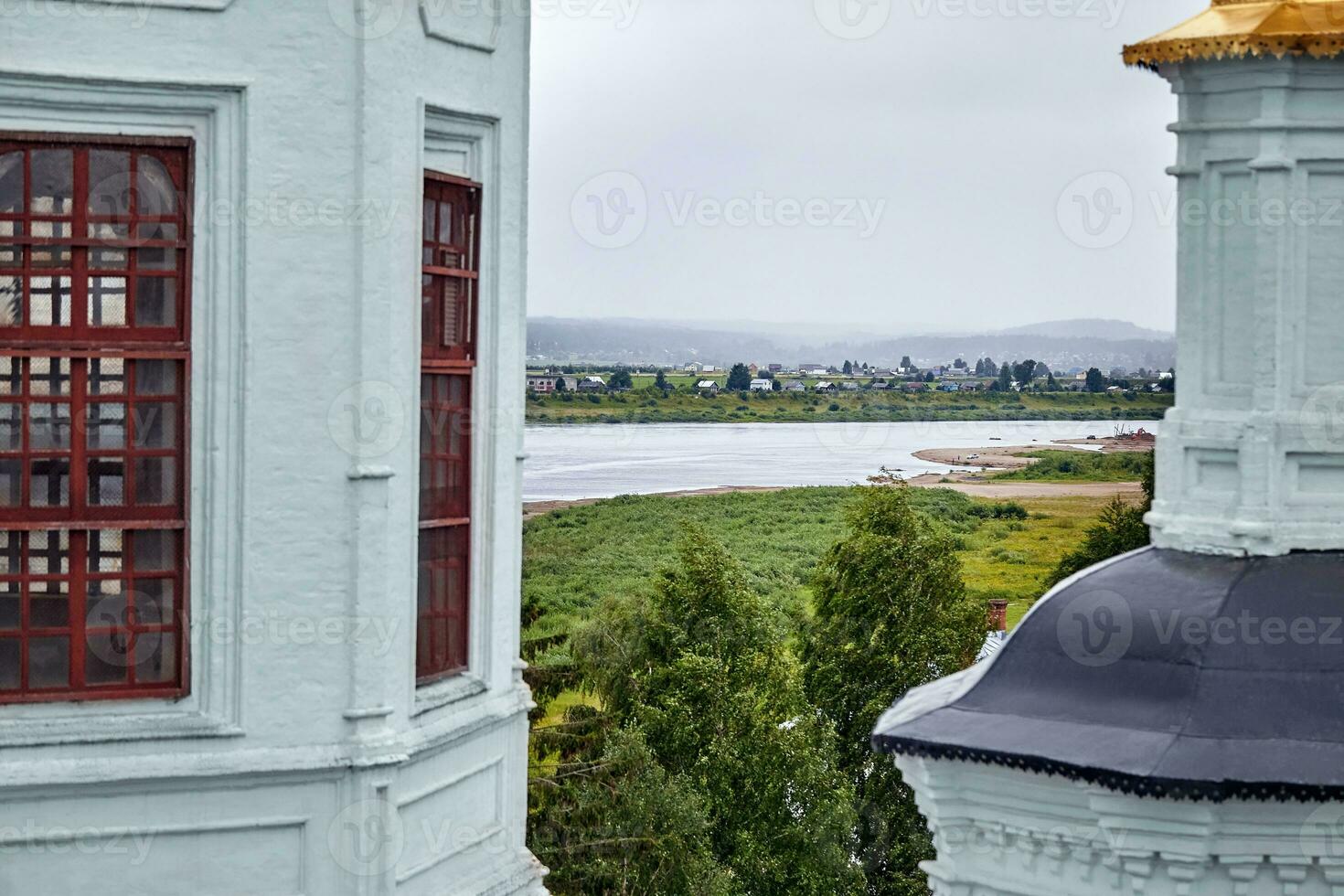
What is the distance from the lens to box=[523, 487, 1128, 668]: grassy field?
45094 mm

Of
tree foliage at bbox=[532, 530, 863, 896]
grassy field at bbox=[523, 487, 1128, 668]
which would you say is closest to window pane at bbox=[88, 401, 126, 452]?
tree foliage at bbox=[532, 530, 863, 896]

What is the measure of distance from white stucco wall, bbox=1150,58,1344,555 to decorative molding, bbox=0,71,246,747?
7.72 meters

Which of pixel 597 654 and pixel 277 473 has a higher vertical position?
pixel 277 473

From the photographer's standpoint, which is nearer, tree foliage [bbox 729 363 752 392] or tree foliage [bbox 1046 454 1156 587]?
tree foliage [bbox 1046 454 1156 587]

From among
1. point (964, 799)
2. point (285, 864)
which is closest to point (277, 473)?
point (285, 864)

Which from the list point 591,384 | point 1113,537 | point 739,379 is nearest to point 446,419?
point 1113,537

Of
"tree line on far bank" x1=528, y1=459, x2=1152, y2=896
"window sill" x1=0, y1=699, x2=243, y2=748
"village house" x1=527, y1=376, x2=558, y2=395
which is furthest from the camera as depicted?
"village house" x1=527, y1=376, x2=558, y2=395

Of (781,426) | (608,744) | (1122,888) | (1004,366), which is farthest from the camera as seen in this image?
(781,426)

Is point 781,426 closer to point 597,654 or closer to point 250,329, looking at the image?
point 597,654

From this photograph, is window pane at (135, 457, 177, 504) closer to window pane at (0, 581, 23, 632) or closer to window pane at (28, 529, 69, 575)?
window pane at (28, 529, 69, 575)

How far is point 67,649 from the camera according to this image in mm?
11695

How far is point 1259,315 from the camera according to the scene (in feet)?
50.3

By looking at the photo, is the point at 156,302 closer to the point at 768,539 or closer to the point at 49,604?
the point at 49,604

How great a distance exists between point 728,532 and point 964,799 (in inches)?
1456
